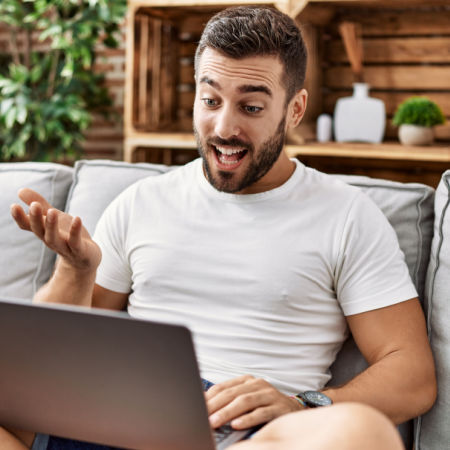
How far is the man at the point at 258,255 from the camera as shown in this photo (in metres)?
1.14

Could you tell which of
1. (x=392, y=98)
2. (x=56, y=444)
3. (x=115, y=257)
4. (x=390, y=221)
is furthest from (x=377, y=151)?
(x=56, y=444)

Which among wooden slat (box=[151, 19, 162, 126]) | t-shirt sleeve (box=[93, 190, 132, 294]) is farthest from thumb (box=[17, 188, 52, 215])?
wooden slat (box=[151, 19, 162, 126])

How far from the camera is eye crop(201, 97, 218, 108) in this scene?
1.27 meters

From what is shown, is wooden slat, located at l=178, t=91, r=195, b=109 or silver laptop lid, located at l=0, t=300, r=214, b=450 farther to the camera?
wooden slat, located at l=178, t=91, r=195, b=109

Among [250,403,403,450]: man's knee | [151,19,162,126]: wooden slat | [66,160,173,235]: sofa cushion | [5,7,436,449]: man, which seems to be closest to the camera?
[250,403,403,450]: man's knee

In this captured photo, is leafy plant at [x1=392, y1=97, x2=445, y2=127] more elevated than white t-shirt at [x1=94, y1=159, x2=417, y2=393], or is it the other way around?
leafy plant at [x1=392, y1=97, x2=445, y2=127]

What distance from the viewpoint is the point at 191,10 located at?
2377 millimetres

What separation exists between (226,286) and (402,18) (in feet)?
4.98

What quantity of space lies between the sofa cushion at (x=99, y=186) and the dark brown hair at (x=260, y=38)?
0.37 m

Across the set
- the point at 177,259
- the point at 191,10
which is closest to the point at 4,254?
the point at 177,259

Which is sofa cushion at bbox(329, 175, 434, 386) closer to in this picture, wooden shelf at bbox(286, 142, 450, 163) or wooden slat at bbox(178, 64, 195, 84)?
wooden shelf at bbox(286, 142, 450, 163)

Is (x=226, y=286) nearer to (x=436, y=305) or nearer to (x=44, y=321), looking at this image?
(x=436, y=305)

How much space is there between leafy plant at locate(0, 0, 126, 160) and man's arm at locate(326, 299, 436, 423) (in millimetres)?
1770

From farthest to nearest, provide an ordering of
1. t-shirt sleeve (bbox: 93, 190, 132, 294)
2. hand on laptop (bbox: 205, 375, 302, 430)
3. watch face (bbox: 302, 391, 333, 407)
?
t-shirt sleeve (bbox: 93, 190, 132, 294), watch face (bbox: 302, 391, 333, 407), hand on laptop (bbox: 205, 375, 302, 430)
